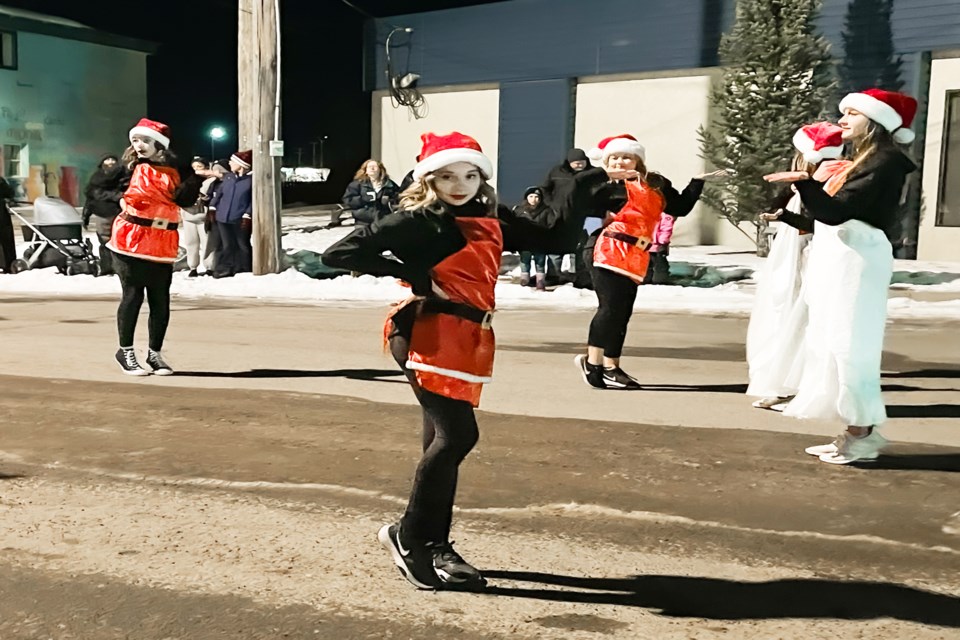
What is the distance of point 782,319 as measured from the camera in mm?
6707

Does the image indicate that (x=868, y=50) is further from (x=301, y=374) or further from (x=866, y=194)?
(x=866, y=194)

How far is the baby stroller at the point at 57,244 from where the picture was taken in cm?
1596

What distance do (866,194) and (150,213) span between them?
4.92m

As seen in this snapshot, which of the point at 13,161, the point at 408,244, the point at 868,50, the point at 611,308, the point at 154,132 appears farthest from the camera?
the point at 13,161

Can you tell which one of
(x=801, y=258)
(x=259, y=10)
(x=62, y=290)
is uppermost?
(x=259, y=10)

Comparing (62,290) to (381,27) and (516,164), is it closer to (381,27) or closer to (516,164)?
(516,164)

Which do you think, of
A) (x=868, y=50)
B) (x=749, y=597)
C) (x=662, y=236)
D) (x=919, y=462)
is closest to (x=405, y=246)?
(x=749, y=597)

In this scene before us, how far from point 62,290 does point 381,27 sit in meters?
13.9

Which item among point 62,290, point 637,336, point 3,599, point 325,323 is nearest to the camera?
point 3,599

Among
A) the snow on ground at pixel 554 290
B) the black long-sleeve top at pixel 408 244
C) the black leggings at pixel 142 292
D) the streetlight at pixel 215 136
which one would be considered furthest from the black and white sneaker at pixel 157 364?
the streetlight at pixel 215 136

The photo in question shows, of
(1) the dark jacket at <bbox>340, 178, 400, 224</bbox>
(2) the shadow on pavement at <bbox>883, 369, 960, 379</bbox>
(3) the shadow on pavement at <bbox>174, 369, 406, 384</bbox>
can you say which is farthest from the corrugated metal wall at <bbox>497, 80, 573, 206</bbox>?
(3) the shadow on pavement at <bbox>174, 369, 406, 384</bbox>

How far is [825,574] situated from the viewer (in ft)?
13.0

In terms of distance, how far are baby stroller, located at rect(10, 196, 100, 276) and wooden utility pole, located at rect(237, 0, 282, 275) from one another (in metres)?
2.83

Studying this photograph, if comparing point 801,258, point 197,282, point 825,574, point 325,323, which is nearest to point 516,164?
point 197,282
